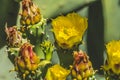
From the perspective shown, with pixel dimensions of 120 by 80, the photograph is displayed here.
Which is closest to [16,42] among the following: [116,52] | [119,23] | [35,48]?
[35,48]

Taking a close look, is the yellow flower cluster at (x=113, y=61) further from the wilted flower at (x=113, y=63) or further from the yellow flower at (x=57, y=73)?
the yellow flower at (x=57, y=73)

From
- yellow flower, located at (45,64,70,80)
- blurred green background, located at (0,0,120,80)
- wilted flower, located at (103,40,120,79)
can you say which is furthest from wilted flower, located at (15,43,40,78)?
blurred green background, located at (0,0,120,80)

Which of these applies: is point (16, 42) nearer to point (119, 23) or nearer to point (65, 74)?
point (65, 74)

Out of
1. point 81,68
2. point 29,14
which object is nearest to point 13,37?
point 29,14

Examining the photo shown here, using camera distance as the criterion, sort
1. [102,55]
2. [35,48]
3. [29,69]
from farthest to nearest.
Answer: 1. [102,55]
2. [35,48]
3. [29,69]

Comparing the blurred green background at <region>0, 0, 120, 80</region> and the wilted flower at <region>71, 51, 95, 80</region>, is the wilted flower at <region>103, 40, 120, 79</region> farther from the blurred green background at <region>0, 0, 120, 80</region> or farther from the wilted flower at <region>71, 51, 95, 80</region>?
the blurred green background at <region>0, 0, 120, 80</region>
